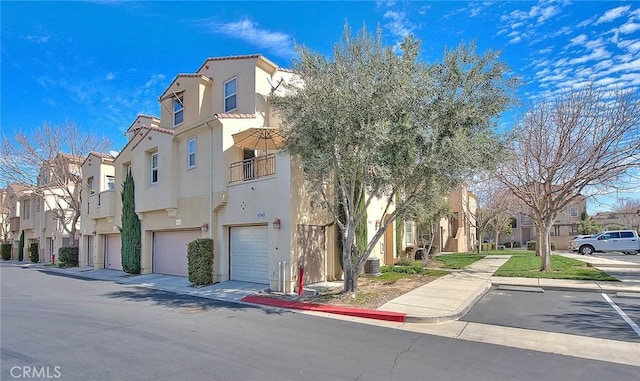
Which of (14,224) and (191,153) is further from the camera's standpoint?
(14,224)

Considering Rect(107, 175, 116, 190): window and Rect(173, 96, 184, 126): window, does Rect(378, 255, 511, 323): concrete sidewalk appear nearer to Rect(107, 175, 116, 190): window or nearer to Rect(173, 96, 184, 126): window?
Rect(173, 96, 184, 126): window

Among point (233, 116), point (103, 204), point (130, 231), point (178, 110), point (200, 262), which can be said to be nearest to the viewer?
point (200, 262)

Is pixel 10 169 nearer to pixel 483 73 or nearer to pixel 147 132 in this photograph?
pixel 147 132

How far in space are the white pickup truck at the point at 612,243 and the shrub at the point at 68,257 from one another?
130 feet

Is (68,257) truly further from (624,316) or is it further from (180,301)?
(624,316)

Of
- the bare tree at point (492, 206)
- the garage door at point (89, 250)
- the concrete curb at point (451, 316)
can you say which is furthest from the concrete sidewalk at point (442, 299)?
the garage door at point (89, 250)

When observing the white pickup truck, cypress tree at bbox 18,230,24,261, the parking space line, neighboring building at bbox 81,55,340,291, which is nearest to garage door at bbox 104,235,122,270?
neighboring building at bbox 81,55,340,291

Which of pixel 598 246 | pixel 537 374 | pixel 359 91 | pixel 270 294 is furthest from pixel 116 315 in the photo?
pixel 598 246

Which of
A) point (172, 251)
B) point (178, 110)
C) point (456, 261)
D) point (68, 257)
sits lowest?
point (456, 261)

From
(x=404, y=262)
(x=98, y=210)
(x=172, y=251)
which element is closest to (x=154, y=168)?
(x=172, y=251)

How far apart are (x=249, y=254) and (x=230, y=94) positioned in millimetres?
7858

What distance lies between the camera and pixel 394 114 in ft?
33.5

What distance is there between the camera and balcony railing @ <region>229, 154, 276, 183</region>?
15.7 m

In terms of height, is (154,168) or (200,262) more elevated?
(154,168)
